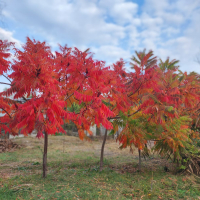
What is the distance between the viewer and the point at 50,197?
14.7 ft

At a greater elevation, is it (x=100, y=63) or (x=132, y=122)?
(x=100, y=63)

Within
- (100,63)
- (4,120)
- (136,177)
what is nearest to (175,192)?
(136,177)

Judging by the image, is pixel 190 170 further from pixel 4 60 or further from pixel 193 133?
pixel 4 60

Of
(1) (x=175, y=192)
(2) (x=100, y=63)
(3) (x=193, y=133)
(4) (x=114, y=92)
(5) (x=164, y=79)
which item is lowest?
(1) (x=175, y=192)

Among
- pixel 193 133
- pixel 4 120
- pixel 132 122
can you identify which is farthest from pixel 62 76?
pixel 193 133

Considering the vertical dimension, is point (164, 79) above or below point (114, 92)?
above

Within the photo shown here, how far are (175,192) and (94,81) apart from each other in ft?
13.3

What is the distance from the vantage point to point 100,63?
16.0ft

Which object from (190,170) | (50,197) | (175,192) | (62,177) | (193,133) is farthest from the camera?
(193,133)

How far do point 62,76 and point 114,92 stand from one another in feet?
5.71

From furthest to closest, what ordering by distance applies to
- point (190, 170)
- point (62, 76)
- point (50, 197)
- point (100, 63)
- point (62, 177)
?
point (190, 170), point (62, 177), point (62, 76), point (100, 63), point (50, 197)

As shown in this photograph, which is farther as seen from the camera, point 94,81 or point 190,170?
point 190,170

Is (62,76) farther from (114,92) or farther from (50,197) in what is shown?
(50,197)

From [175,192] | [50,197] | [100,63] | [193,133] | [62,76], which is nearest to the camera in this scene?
[50,197]
